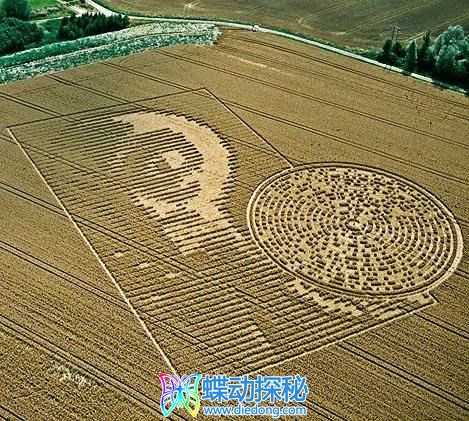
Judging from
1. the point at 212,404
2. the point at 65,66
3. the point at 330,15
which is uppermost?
the point at 330,15

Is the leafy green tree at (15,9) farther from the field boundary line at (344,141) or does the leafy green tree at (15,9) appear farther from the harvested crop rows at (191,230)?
the field boundary line at (344,141)

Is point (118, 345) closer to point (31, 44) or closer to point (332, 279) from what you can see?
point (332, 279)

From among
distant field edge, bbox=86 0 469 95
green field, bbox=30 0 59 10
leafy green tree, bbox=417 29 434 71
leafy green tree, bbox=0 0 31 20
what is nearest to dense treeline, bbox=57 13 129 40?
distant field edge, bbox=86 0 469 95

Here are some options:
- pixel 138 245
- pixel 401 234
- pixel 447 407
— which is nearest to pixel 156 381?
pixel 138 245

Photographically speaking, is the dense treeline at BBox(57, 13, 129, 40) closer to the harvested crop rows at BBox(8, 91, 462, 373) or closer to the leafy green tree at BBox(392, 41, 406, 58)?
the harvested crop rows at BBox(8, 91, 462, 373)

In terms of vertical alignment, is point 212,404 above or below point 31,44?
below
